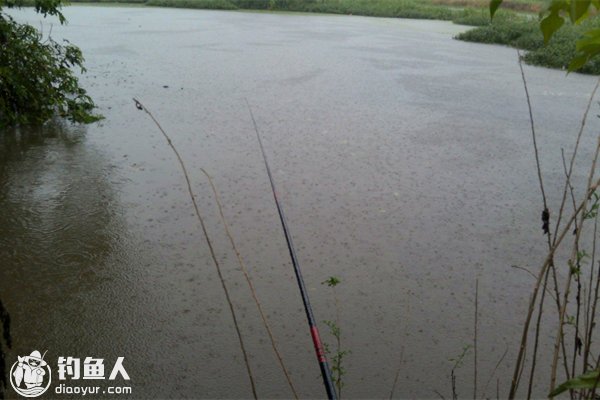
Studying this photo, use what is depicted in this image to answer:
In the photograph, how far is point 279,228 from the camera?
289cm

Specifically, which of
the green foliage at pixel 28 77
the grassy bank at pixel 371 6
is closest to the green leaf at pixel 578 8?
the green foliage at pixel 28 77

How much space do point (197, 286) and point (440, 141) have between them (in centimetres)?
264

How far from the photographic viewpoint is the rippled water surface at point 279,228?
2023mm

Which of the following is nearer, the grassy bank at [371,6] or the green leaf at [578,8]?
the green leaf at [578,8]

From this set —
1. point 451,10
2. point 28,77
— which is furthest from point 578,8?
point 451,10

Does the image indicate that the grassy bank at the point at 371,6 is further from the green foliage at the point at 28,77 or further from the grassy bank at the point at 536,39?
the green foliage at the point at 28,77

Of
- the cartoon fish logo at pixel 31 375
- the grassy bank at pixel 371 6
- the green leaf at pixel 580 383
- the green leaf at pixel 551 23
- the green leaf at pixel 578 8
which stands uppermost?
the green leaf at pixel 578 8

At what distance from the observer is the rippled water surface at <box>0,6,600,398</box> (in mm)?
2023

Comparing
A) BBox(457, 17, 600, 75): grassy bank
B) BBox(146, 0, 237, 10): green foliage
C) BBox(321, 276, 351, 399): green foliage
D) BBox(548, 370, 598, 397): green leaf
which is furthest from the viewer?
BBox(146, 0, 237, 10): green foliage

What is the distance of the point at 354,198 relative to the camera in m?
3.30

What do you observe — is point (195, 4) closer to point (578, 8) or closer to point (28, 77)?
point (28, 77)

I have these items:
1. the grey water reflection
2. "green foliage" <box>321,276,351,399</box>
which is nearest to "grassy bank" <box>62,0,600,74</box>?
the grey water reflection

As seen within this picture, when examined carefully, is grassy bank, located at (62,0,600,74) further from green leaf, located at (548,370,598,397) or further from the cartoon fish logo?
green leaf, located at (548,370,598,397)

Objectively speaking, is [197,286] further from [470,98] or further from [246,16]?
[246,16]
